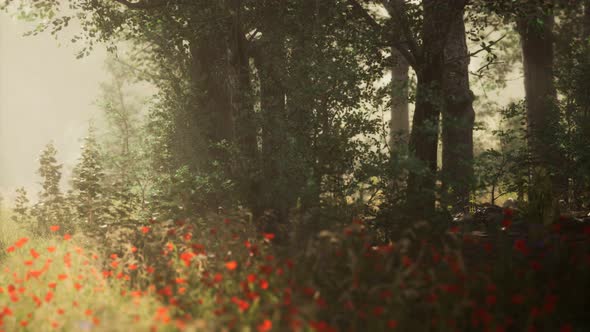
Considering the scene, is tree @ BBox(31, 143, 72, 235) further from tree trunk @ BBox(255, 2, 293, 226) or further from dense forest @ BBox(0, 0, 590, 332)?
tree trunk @ BBox(255, 2, 293, 226)

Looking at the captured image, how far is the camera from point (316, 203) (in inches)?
334

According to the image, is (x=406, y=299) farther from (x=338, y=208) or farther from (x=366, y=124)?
(x=366, y=124)

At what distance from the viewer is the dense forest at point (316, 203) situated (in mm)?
5223

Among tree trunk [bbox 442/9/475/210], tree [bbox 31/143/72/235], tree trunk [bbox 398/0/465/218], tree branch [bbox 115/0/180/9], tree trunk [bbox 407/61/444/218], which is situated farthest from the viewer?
tree [bbox 31/143/72/235]

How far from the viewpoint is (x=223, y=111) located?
1482cm

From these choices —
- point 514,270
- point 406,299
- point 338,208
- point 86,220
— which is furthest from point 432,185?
point 86,220

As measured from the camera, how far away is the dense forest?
5.22 metres

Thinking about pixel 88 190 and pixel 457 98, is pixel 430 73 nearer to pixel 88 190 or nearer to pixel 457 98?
pixel 457 98

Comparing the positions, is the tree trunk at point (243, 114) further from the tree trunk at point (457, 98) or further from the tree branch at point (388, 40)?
the tree trunk at point (457, 98)

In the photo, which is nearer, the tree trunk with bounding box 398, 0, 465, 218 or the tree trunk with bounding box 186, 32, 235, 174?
the tree trunk with bounding box 398, 0, 465, 218

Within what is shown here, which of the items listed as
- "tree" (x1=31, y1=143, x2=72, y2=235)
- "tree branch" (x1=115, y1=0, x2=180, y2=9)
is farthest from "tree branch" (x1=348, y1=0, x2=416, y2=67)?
"tree" (x1=31, y1=143, x2=72, y2=235)

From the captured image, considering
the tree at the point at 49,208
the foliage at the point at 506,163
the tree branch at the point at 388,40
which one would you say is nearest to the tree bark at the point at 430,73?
the tree branch at the point at 388,40

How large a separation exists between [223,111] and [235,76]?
402 cm

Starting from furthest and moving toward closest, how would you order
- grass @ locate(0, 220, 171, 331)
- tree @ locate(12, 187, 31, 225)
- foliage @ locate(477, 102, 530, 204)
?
tree @ locate(12, 187, 31, 225), foliage @ locate(477, 102, 530, 204), grass @ locate(0, 220, 171, 331)
